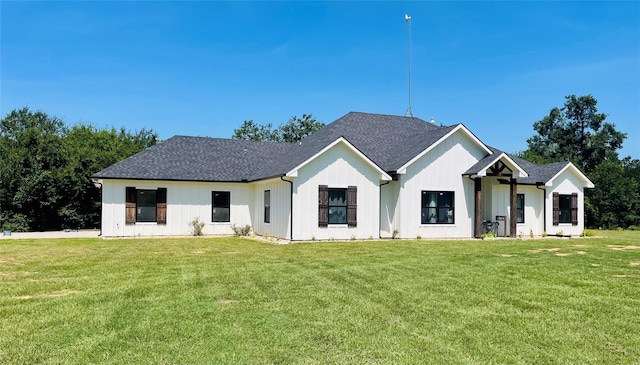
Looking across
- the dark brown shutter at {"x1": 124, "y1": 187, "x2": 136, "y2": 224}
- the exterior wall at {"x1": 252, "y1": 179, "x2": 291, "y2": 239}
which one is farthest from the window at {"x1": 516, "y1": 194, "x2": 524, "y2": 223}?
the dark brown shutter at {"x1": 124, "y1": 187, "x2": 136, "y2": 224}

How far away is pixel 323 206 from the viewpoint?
766 inches

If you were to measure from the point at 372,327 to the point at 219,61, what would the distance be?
24105 mm

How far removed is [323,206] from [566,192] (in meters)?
13.7

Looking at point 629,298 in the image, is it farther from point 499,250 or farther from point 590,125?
point 590,125

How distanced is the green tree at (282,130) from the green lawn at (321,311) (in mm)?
39101

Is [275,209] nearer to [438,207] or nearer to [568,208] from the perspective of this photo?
[438,207]

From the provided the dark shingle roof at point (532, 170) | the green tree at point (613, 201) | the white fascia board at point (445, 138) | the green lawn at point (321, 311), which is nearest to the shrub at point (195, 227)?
the white fascia board at point (445, 138)

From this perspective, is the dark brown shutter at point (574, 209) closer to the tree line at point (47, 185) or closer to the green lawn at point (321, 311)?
the green lawn at point (321, 311)

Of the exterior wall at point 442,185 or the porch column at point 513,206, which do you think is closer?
the exterior wall at point 442,185

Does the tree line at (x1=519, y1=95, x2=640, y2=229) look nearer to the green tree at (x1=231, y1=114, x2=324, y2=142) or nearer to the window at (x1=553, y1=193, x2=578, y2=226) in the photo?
the window at (x1=553, y1=193, x2=578, y2=226)

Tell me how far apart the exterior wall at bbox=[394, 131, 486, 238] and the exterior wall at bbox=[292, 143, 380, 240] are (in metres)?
1.28

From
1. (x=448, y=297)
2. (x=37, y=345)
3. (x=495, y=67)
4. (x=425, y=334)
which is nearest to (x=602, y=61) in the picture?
(x=495, y=67)

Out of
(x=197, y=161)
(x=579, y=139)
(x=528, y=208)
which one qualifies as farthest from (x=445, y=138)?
(x=579, y=139)

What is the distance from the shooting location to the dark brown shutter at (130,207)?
839 inches
